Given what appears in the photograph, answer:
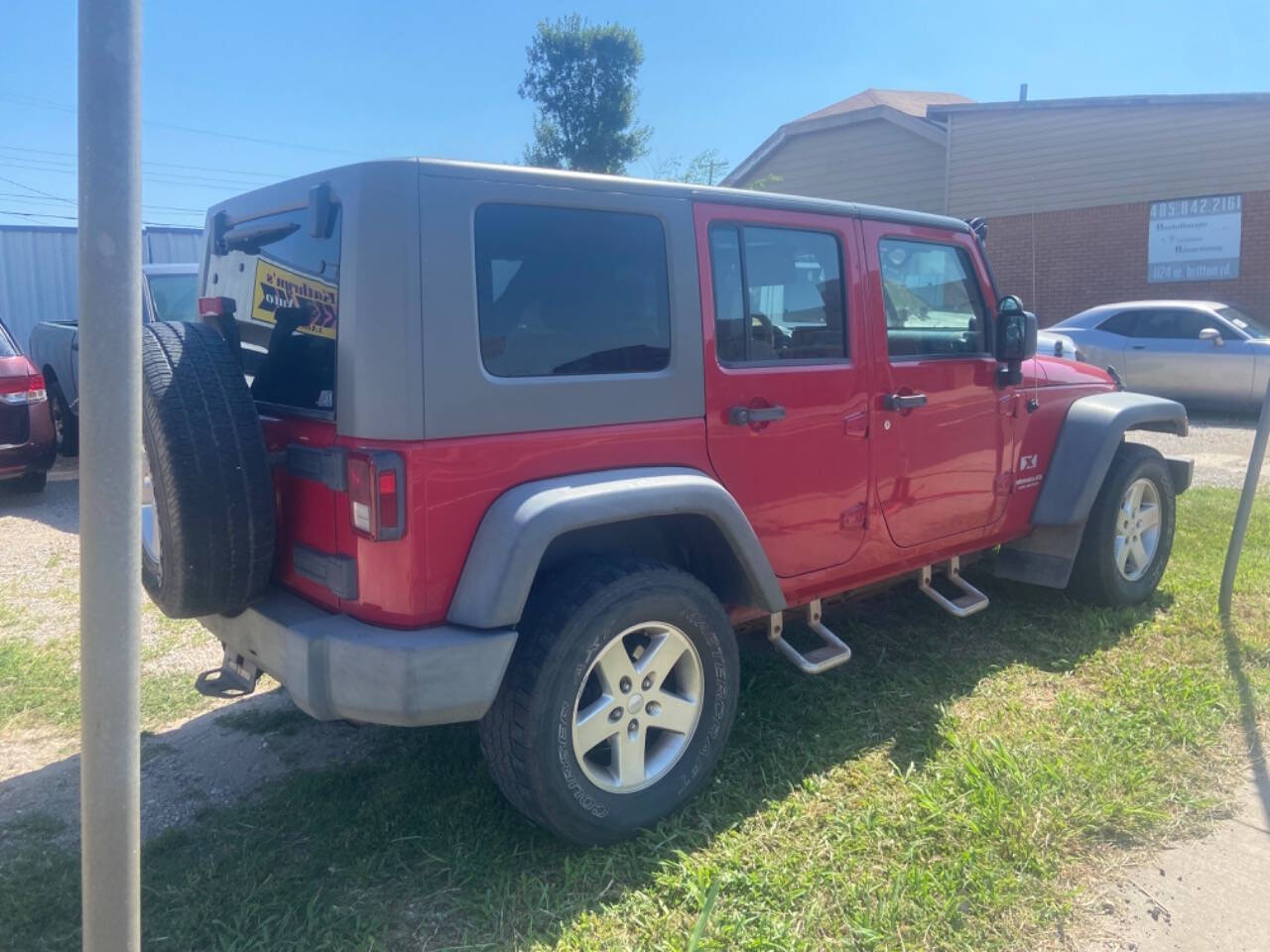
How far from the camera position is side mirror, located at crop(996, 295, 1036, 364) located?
4.31 meters

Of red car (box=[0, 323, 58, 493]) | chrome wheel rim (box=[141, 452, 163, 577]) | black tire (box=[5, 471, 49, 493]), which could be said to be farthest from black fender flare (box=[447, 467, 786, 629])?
black tire (box=[5, 471, 49, 493])

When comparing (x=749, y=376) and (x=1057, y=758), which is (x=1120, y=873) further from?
(x=749, y=376)

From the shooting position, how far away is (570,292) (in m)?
2.99

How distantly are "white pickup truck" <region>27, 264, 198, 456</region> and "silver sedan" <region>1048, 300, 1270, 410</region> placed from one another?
10.7 metres

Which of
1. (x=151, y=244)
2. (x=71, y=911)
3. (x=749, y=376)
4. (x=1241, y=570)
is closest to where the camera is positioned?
(x=71, y=911)

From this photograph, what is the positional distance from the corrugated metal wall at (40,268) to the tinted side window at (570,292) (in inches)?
411

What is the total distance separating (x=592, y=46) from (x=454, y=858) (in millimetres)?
29567

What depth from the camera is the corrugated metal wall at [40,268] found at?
12.0 metres

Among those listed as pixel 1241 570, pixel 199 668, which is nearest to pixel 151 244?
pixel 199 668

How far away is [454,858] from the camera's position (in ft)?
9.66

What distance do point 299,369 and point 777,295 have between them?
1.67m

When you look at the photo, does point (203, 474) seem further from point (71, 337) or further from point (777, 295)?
point (71, 337)

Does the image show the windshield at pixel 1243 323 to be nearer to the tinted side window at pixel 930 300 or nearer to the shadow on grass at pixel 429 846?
the tinted side window at pixel 930 300

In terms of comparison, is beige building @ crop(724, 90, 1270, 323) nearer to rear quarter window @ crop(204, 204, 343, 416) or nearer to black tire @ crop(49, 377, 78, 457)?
black tire @ crop(49, 377, 78, 457)
